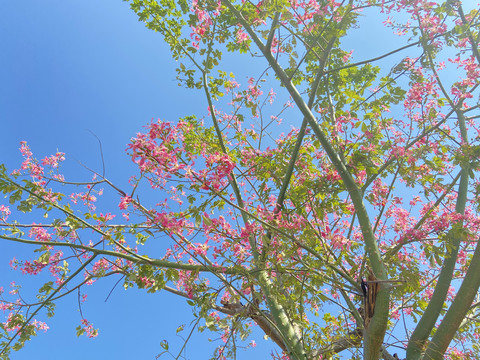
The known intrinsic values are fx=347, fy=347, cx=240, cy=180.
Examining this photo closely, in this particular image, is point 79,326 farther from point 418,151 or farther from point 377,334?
point 418,151

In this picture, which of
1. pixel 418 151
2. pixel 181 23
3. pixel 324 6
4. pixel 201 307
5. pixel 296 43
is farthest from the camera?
pixel 181 23

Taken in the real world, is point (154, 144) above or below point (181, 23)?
below

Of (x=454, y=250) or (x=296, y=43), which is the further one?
(x=296, y=43)

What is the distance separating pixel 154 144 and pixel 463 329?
4243mm

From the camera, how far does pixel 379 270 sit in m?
2.61

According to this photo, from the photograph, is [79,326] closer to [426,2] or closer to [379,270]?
[379,270]

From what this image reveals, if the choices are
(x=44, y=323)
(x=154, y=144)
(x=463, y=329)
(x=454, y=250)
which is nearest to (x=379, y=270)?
(x=454, y=250)

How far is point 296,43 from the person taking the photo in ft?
10.8

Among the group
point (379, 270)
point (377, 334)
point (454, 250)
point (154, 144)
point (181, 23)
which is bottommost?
point (377, 334)

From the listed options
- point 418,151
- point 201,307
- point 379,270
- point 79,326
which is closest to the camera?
point 201,307

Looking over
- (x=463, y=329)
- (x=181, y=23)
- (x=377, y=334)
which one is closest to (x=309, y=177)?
(x=377, y=334)

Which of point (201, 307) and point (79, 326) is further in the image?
point (79, 326)

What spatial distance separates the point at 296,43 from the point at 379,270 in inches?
84.6

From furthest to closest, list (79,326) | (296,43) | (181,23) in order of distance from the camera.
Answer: (181,23), (79,326), (296,43)
